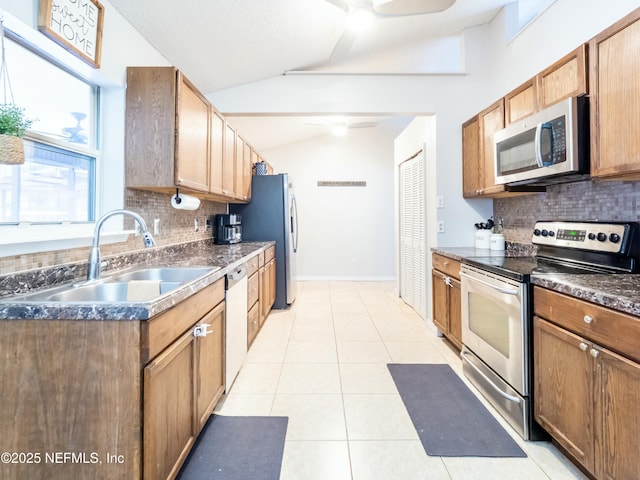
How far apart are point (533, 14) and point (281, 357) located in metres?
3.81

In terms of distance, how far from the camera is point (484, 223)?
3.16m

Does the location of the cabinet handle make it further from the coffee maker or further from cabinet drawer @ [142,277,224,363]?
the coffee maker

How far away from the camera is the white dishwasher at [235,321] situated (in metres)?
2.01

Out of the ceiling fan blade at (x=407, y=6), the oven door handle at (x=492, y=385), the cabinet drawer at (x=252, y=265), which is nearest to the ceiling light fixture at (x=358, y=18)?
the ceiling fan blade at (x=407, y=6)

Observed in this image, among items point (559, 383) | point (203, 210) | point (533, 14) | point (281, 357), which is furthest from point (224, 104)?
point (559, 383)

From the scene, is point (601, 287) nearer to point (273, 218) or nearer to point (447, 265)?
point (447, 265)

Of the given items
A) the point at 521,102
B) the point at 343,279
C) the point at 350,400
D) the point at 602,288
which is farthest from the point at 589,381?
the point at 343,279

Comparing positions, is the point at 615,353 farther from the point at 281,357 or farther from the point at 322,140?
the point at 322,140

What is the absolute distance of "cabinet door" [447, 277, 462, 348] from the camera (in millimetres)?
2529

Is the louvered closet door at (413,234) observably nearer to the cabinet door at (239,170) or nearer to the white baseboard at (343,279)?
the white baseboard at (343,279)

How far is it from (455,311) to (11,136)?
287 centimetres

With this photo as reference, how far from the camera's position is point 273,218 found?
13.1 ft

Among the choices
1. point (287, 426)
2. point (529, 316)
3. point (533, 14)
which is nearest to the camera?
point (529, 316)

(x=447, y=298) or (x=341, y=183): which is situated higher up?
(x=341, y=183)
